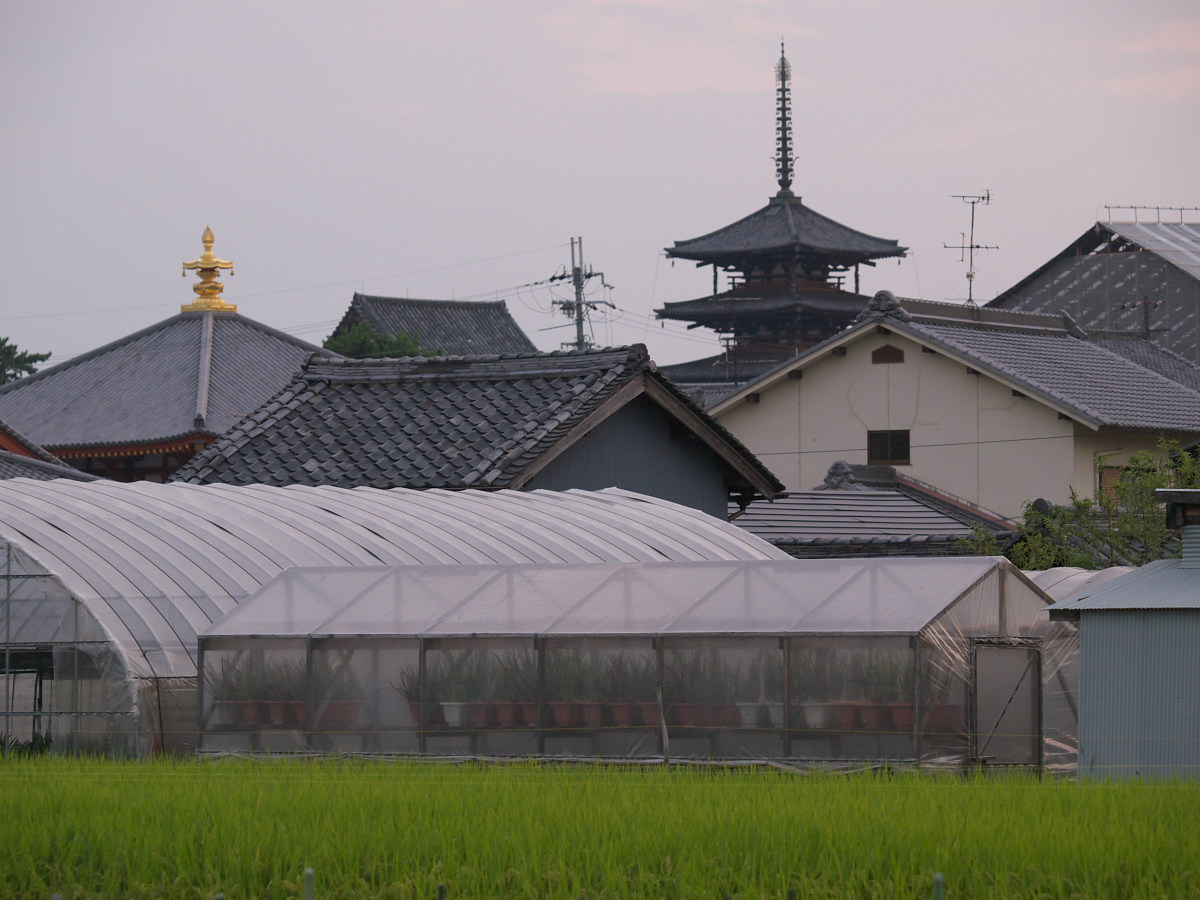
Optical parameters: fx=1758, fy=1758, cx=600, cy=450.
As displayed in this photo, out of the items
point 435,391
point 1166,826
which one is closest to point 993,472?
point 435,391

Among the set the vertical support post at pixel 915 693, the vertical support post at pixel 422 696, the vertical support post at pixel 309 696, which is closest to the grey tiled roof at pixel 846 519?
the vertical support post at pixel 422 696

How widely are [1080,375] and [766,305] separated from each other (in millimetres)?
22287

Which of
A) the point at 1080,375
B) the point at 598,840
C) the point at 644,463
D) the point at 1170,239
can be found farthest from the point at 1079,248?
the point at 598,840

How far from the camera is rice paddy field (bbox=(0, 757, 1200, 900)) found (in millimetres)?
8133

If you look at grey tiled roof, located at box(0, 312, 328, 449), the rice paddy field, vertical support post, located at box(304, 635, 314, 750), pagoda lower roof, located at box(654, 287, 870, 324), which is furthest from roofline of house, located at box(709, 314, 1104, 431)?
the rice paddy field

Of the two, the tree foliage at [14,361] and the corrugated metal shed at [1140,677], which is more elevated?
the tree foliage at [14,361]

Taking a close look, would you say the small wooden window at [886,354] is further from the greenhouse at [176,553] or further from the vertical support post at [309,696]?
the vertical support post at [309,696]

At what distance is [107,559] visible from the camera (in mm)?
14117

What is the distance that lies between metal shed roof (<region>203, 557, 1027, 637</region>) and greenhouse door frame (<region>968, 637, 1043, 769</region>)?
275 mm

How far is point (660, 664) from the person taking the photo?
12562mm

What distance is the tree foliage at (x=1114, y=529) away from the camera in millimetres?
21719

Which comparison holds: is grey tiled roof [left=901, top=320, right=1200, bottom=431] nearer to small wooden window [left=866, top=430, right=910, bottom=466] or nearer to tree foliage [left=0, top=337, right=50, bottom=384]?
small wooden window [left=866, top=430, right=910, bottom=466]

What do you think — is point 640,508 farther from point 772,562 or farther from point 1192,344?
point 1192,344

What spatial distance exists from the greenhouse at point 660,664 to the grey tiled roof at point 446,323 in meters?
38.4
